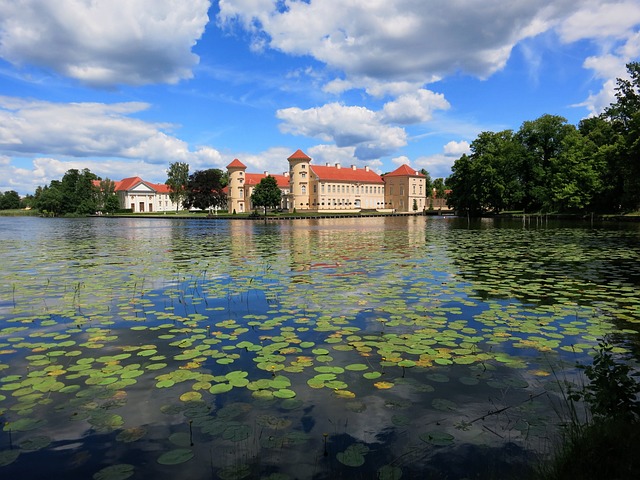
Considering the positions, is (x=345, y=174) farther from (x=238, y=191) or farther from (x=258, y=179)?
(x=238, y=191)

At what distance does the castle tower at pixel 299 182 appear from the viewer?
107000 millimetres

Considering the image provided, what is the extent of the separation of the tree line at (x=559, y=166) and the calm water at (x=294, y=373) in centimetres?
3791

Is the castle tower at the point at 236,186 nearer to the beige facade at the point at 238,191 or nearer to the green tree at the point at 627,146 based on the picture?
the beige facade at the point at 238,191

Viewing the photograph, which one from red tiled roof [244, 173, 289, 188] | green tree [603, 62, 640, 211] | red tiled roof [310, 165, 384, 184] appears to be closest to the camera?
green tree [603, 62, 640, 211]

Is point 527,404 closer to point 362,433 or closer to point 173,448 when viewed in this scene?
point 362,433

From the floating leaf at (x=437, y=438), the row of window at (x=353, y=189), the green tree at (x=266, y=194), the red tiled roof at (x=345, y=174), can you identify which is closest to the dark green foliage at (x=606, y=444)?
the floating leaf at (x=437, y=438)

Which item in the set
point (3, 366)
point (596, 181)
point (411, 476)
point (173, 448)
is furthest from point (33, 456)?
point (596, 181)

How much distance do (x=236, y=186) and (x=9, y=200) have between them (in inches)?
4338

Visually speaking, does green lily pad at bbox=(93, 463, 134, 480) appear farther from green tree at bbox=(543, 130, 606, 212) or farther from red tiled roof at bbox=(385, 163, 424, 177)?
red tiled roof at bbox=(385, 163, 424, 177)

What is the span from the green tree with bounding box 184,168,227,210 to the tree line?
190ft

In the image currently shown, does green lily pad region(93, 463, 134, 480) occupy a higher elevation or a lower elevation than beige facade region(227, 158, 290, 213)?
lower

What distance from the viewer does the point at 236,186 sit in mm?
111812

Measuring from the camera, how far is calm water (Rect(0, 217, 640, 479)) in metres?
3.41

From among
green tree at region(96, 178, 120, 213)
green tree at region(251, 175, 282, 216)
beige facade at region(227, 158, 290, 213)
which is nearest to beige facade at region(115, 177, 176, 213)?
green tree at region(96, 178, 120, 213)
